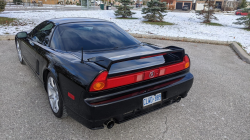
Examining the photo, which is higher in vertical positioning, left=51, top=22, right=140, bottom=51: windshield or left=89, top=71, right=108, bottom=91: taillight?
left=51, top=22, right=140, bottom=51: windshield

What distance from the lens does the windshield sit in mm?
2736

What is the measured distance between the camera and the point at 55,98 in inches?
104

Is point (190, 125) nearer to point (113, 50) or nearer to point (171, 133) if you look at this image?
point (171, 133)

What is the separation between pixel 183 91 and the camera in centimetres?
263

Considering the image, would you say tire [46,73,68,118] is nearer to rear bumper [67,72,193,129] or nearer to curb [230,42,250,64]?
rear bumper [67,72,193,129]

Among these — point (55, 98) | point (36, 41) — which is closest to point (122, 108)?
point (55, 98)

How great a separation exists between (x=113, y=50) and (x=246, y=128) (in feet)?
7.24

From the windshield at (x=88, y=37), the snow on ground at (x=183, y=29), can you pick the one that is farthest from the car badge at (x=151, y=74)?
the snow on ground at (x=183, y=29)

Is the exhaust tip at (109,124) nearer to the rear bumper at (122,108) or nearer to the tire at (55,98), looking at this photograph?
the rear bumper at (122,108)

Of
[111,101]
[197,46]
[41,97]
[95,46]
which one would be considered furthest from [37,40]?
[197,46]

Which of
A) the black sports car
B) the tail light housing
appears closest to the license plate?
the black sports car

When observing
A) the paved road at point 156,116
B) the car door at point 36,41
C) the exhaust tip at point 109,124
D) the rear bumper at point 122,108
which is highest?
the car door at point 36,41

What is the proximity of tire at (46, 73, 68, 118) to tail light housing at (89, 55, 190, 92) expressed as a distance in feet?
2.32

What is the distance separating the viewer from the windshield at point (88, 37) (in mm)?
2736
